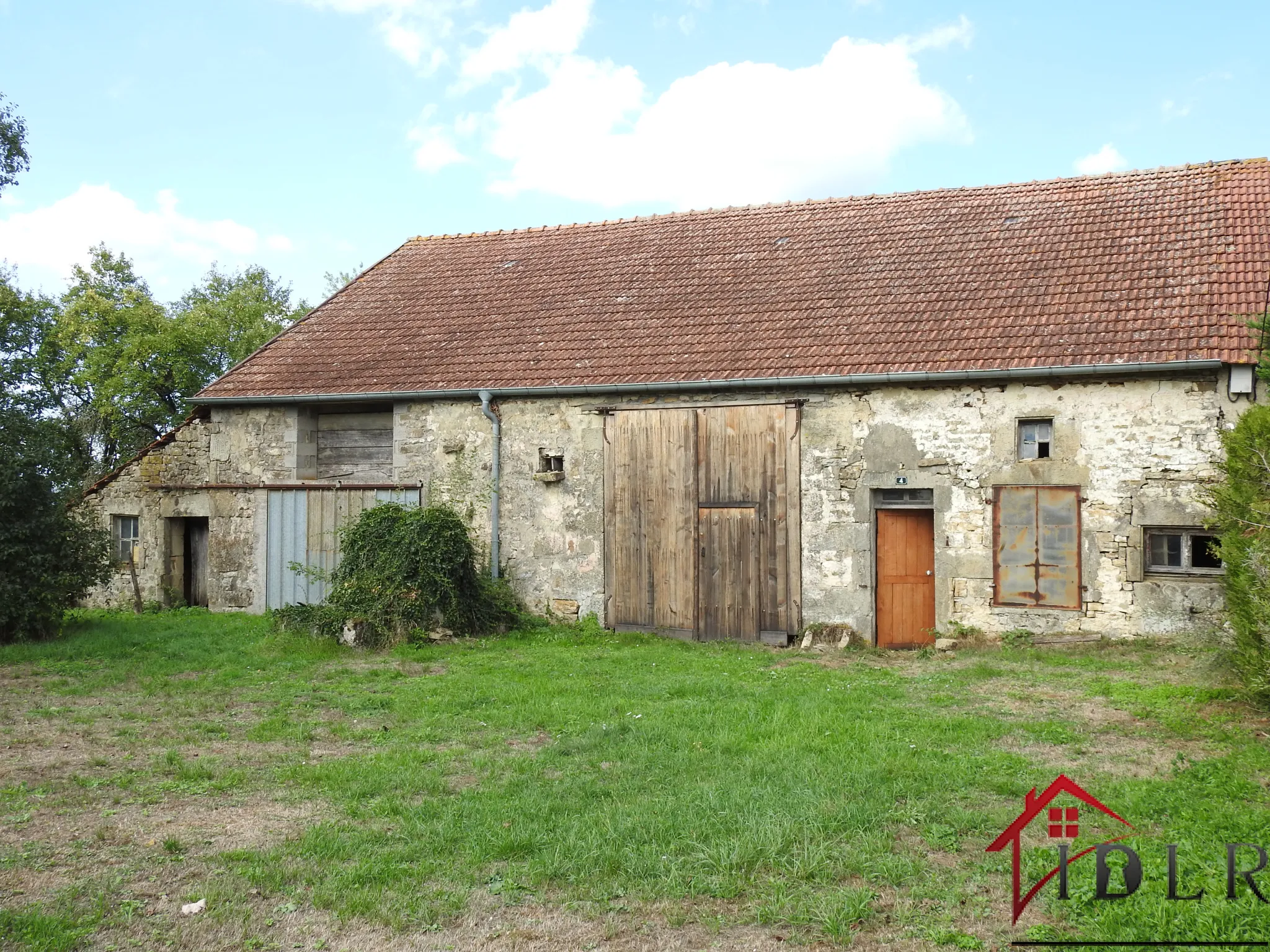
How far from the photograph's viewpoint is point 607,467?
12820mm

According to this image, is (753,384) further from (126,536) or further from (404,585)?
(126,536)

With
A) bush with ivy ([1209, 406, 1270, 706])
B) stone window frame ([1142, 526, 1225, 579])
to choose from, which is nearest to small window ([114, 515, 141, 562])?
stone window frame ([1142, 526, 1225, 579])

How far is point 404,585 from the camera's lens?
1192cm

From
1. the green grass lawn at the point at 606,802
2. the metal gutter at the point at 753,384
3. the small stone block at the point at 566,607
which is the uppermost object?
the metal gutter at the point at 753,384

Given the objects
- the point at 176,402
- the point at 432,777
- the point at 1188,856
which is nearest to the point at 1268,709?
the point at 1188,856

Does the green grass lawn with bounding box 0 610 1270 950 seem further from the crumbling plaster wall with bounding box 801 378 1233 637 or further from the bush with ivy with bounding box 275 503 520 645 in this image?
the bush with ivy with bounding box 275 503 520 645

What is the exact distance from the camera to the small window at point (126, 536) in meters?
15.3

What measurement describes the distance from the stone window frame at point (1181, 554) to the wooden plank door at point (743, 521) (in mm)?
3847

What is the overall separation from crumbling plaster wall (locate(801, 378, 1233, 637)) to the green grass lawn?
1070 mm

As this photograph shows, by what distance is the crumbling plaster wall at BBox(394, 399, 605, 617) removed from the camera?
12930 mm

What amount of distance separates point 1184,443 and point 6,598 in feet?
42.8

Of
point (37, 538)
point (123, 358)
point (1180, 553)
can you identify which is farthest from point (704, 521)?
point (123, 358)

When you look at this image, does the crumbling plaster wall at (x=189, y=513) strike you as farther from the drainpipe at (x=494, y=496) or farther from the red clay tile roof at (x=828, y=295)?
the drainpipe at (x=494, y=496)

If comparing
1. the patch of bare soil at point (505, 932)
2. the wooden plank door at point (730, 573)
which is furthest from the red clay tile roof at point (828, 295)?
the patch of bare soil at point (505, 932)
